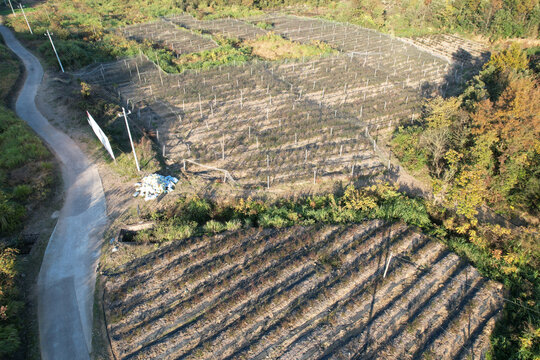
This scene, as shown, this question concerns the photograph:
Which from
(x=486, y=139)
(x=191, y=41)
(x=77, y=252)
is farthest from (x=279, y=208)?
(x=191, y=41)

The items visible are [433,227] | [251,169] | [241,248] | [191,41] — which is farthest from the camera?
[191,41]

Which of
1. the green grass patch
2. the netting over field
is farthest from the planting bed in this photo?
the netting over field

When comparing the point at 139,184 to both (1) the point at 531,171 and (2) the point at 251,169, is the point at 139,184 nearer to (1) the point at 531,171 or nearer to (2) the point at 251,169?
(2) the point at 251,169

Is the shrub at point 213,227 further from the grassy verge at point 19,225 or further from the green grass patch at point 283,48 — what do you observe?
the green grass patch at point 283,48

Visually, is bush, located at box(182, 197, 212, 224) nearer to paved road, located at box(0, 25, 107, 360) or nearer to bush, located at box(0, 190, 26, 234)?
paved road, located at box(0, 25, 107, 360)

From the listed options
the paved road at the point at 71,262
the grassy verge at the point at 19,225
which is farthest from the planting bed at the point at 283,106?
the grassy verge at the point at 19,225

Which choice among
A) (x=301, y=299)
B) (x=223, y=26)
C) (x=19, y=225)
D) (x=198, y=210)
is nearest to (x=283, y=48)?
(x=223, y=26)

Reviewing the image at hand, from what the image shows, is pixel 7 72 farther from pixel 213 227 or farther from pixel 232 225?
pixel 232 225
